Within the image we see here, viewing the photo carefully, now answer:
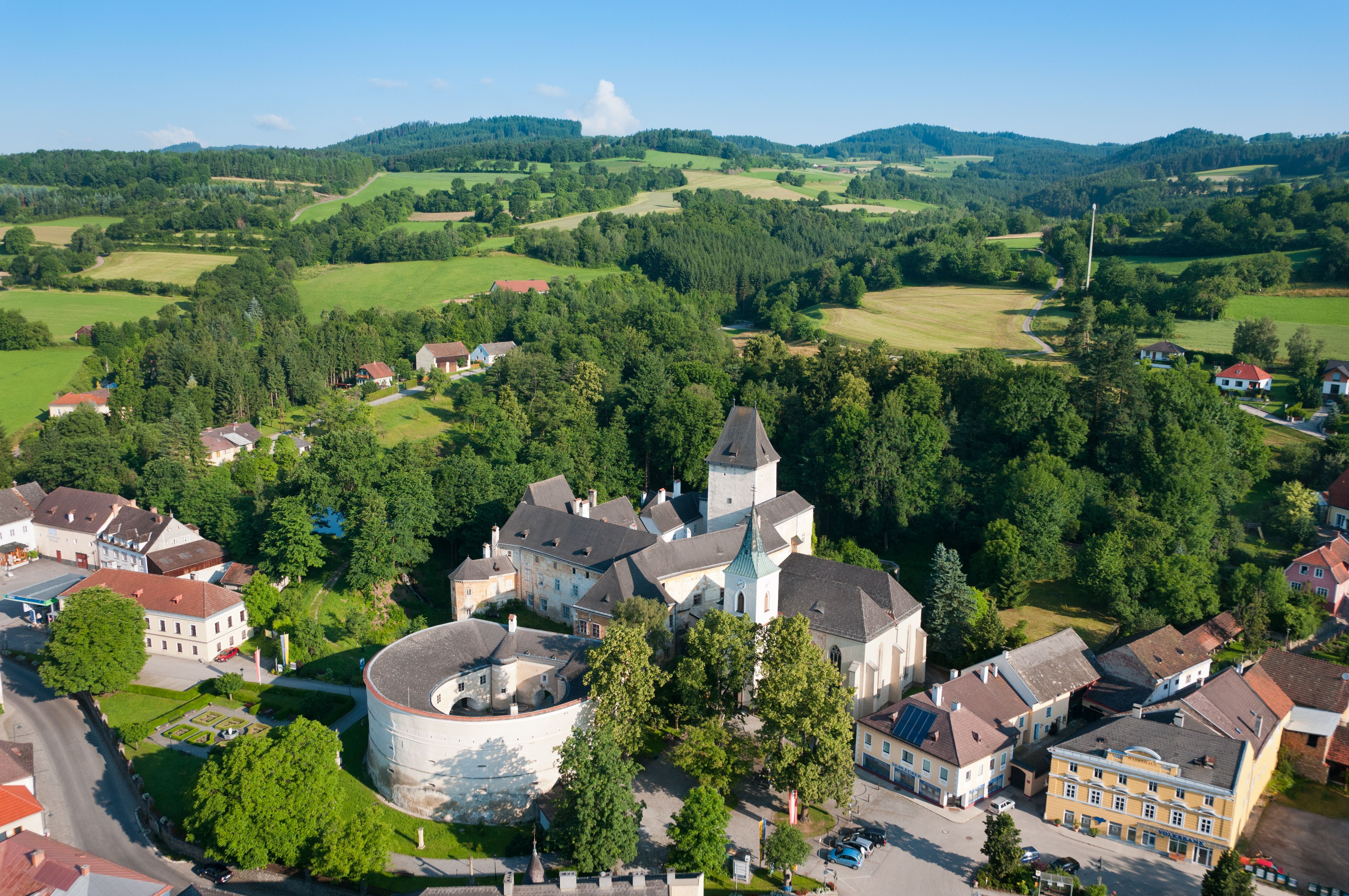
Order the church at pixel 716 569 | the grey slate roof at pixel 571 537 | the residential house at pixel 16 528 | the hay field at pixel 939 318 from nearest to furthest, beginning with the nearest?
the church at pixel 716 569
the grey slate roof at pixel 571 537
the residential house at pixel 16 528
the hay field at pixel 939 318

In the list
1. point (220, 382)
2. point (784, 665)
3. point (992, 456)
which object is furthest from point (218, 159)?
point (784, 665)

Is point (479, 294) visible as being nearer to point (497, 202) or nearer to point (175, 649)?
point (497, 202)

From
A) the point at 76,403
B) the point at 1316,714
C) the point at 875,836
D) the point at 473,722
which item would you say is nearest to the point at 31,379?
the point at 76,403

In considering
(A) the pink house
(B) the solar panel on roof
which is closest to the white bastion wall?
(B) the solar panel on roof

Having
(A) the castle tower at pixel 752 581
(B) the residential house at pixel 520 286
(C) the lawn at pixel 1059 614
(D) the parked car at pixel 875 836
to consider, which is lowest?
(D) the parked car at pixel 875 836

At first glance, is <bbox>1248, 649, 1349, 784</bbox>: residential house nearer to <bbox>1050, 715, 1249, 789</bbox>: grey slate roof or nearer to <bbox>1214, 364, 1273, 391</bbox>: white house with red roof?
<bbox>1050, 715, 1249, 789</bbox>: grey slate roof

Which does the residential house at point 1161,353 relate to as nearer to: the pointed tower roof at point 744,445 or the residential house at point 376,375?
the pointed tower roof at point 744,445

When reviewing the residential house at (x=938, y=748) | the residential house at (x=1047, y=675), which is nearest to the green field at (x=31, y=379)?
the residential house at (x=938, y=748)
